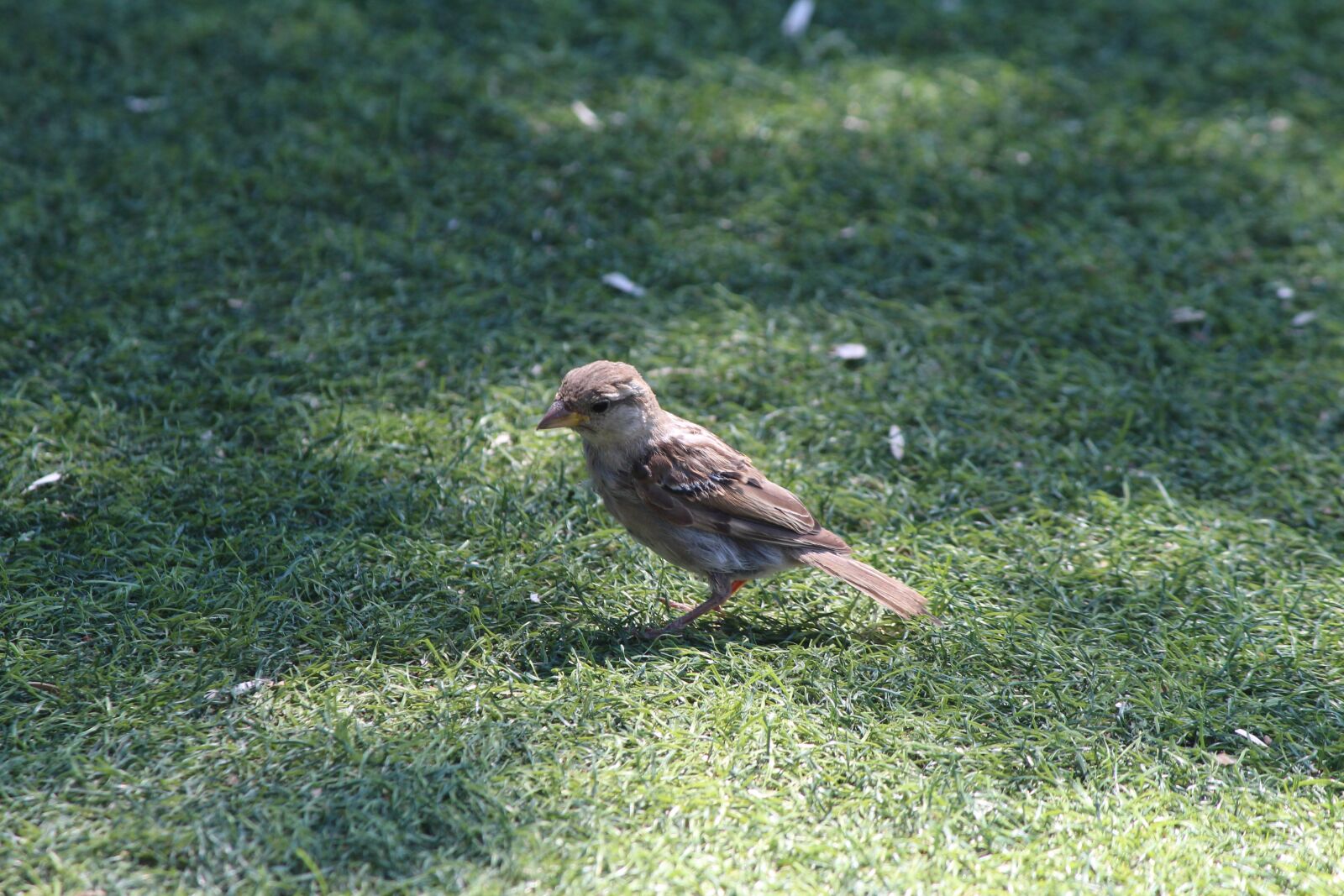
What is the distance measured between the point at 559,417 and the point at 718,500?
1.93 feet

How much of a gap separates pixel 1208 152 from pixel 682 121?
3.00 meters

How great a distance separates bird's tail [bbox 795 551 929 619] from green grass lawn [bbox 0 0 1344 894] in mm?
183

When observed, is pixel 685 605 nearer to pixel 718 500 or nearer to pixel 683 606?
pixel 683 606

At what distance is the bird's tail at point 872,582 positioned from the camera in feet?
12.8

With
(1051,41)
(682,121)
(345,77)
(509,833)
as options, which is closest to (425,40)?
(345,77)

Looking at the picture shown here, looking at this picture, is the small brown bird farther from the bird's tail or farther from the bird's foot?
the bird's foot

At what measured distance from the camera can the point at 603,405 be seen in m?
4.09

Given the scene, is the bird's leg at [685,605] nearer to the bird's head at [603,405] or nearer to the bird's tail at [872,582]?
the bird's tail at [872,582]

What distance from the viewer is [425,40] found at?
7676mm

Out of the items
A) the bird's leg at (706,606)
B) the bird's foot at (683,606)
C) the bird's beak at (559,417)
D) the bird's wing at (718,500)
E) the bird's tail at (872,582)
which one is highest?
the bird's beak at (559,417)

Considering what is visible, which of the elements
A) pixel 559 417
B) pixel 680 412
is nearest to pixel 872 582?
pixel 559 417

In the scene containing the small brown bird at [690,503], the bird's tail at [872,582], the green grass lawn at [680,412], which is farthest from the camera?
the small brown bird at [690,503]

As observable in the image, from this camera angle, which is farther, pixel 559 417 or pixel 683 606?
pixel 683 606

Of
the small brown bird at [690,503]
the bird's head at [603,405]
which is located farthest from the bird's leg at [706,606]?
the bird's head at [603,405]
